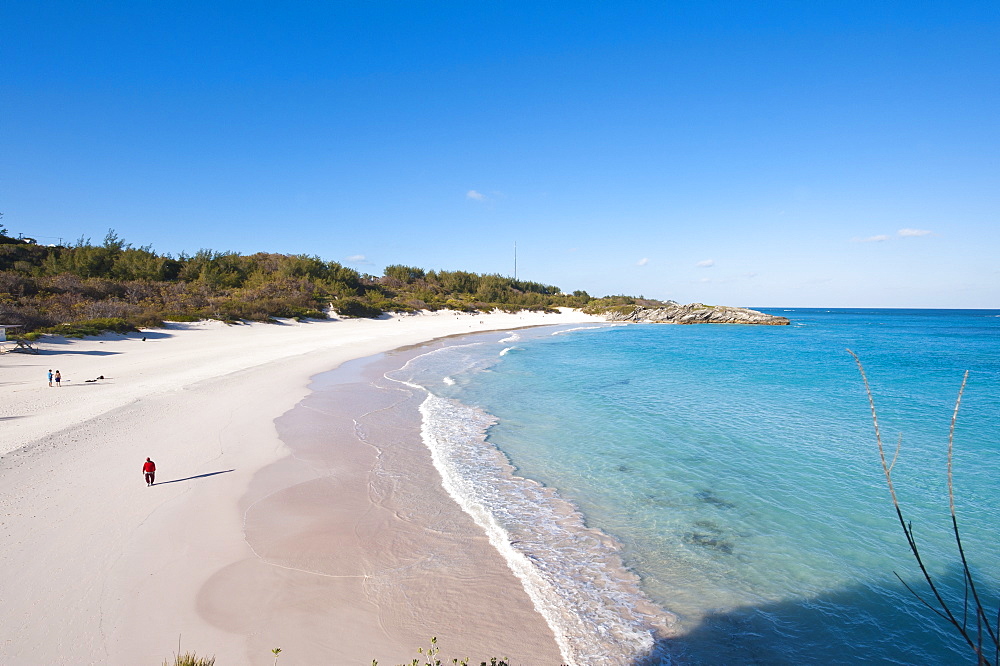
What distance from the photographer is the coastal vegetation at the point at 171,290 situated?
22219 millimetres

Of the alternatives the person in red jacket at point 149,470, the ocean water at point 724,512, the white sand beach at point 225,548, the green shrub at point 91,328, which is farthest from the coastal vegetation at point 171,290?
the ocean water at point 724,512

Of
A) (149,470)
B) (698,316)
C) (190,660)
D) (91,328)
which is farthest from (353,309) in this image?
(698,316)

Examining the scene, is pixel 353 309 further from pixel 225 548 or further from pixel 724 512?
pixel 724 512

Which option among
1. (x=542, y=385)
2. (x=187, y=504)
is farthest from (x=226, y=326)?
(x=187, y=504)

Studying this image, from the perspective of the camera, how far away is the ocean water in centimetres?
473

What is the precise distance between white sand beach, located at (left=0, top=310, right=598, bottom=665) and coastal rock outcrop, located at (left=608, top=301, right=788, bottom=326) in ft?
188

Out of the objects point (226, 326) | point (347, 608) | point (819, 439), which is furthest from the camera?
point (226, 326)

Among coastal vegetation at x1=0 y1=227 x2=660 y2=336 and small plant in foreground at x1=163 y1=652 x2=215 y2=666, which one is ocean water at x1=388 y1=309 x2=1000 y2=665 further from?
coastal vegetation at x1=0 y1=227 x2=660 y2=336

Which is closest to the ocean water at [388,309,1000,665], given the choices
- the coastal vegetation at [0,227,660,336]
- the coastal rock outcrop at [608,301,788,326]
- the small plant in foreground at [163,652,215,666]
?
the small plant in foreground at [163,652,215,666]

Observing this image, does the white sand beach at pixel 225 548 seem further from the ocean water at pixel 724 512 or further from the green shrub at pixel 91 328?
the green shrub at pixel 91 328

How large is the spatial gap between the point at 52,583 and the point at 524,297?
67.1 meters

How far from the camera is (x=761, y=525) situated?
664 centimetres

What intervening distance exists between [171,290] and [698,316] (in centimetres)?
5737

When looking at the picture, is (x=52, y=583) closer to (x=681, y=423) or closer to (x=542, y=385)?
(x=681, y=423)
